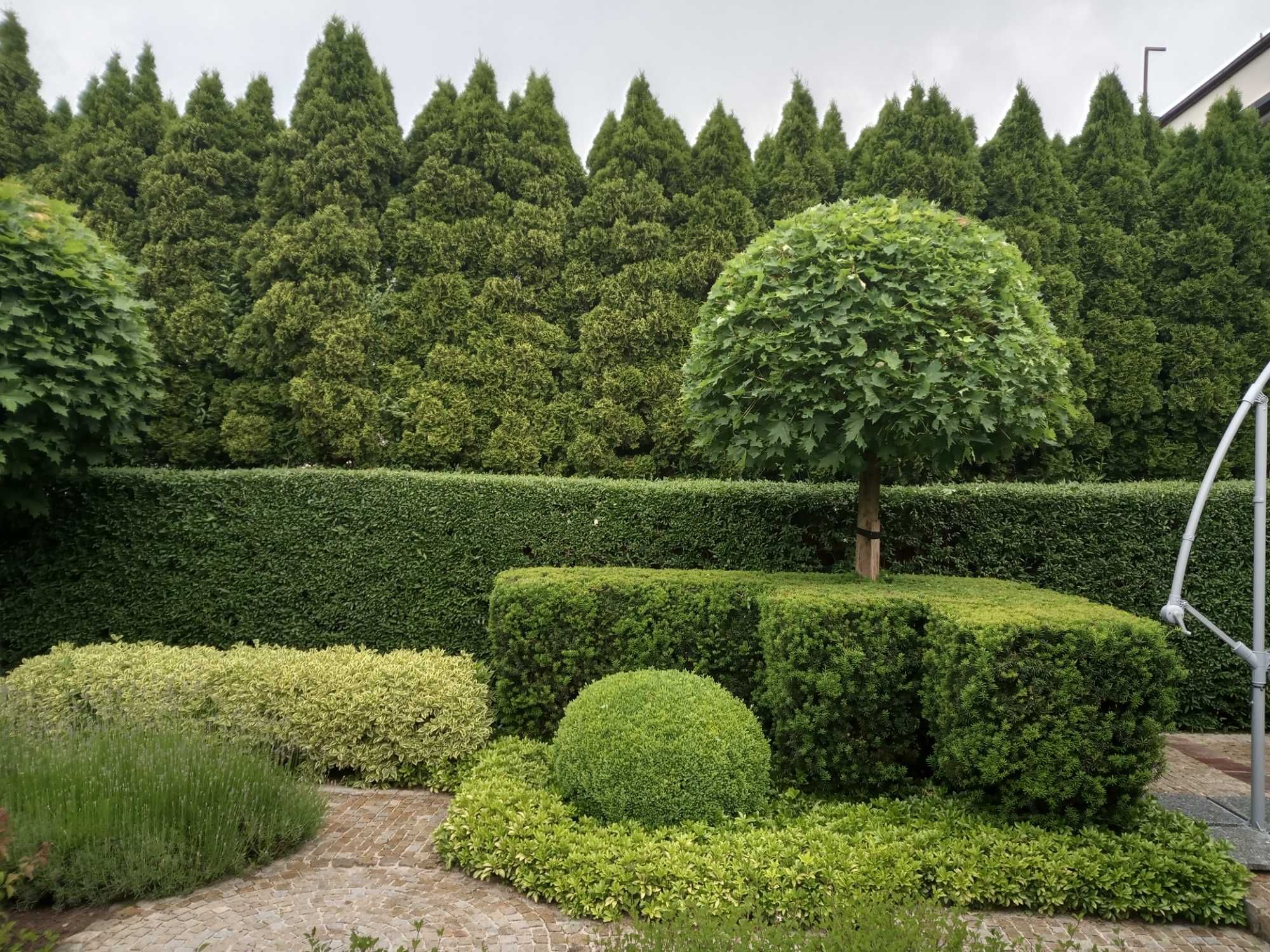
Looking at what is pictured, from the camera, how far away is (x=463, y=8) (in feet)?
23.3

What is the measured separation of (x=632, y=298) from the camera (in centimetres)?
753

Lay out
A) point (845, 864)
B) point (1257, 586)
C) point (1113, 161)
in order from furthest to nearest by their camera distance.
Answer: point (1113, 161) → point (1257, 586) → point (845, 864)

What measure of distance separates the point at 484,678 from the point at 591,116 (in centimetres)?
612

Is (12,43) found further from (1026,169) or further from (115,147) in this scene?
(1026,169)

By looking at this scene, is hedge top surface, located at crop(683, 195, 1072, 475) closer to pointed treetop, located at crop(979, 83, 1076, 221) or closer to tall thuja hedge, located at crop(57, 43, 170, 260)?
pointed treetop, located at crop(979, 83, 1076, 221)

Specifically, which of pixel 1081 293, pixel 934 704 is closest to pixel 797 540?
pixel 934 704

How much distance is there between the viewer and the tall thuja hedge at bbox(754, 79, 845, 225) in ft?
25.5

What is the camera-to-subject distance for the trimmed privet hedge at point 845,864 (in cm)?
322

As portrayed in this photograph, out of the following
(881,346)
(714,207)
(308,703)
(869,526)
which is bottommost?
(308,703)

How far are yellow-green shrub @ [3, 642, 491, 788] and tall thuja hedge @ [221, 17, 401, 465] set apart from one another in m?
2.78

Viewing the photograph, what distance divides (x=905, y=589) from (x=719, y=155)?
5289mm

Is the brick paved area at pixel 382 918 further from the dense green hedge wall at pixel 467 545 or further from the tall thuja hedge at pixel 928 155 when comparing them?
the tall thuja hedge at pixel 928 155

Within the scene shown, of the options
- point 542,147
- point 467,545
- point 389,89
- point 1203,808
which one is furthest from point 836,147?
point 1203,808

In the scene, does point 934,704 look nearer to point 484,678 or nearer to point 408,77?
point 484,678
